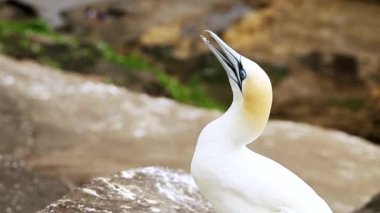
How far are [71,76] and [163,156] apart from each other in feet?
5.06

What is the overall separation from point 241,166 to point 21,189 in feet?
5.82

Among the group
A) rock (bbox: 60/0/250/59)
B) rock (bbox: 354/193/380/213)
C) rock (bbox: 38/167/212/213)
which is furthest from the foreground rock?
rock (bbox: 60/0/250/59)

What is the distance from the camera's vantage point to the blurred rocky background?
378 centimetres

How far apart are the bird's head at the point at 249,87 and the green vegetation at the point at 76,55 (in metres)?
5.07

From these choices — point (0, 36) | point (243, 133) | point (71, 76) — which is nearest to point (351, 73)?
point (71, 76)

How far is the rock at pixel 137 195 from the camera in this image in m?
2.36

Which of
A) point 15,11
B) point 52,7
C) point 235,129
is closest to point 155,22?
point 52,7

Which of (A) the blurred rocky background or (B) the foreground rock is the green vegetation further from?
(B) the foreground rock

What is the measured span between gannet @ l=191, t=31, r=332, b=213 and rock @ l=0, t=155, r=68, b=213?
1563 millimetres

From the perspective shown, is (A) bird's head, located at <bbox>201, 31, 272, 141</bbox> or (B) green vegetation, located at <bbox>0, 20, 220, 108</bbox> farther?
(B) green vegetation, located at <bbox>0, 20, 220, 108</bbox>

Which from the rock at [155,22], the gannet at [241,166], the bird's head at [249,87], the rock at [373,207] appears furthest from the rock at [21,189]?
the rock at [155,22]

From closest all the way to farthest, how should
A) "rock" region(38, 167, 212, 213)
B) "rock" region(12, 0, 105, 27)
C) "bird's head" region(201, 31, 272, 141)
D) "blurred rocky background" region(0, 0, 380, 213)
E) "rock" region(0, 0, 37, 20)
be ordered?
1. "bird's head" region(201, 31, 272, 141)
2. "rock" region(38, 167, 212, 213)
3. "blurred rocky background" region(0, 0, 380, 213)
4. "rock" region(0, 0, 37, 20)
5. "rock" region(12, 0, 105, 27)

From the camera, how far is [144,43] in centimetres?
814

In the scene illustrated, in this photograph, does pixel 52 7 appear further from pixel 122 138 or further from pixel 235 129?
pixel 235 129
